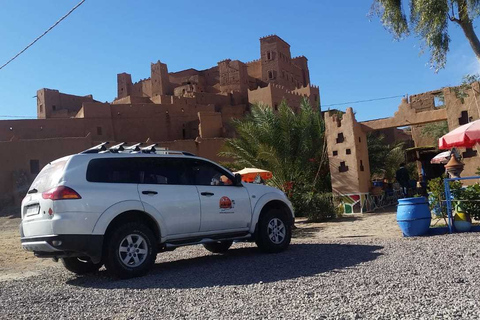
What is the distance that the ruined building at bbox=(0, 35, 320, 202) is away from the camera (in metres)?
34.7

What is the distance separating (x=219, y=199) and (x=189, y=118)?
39.2 metres

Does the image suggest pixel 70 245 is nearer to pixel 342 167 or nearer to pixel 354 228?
pixel 354 228

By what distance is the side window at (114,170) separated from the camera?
6574 mm

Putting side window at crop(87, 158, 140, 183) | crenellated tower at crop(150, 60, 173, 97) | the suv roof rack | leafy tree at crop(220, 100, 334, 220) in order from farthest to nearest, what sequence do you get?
crenellated tower at crop(150, 60, 173, 97)
leafy tree at crop(220, 100, 334, 220)
the suv roof rack
side window at crop(87, 158, 140, 183)

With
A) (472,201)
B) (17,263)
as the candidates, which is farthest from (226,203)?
(17,263)

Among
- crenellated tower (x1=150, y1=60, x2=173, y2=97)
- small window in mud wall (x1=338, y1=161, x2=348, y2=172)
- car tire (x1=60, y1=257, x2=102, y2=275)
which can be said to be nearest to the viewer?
car tire (x1=60, y1=257, x2=102, y2=275)

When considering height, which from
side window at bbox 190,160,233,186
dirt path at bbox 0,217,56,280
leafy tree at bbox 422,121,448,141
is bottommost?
dirt path at bbox 0,217,56,280

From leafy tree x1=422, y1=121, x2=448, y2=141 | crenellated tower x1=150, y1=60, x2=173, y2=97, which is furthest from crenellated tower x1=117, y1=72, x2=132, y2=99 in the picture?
leafy tree x1=422, y1=121, x2=448, y2=141

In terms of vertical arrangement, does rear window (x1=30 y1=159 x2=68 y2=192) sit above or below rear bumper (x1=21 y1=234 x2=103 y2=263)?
above

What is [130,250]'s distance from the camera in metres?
6.50

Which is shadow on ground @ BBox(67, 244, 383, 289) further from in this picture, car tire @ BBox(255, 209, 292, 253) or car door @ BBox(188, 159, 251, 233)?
car door @ BBox(188, 159, 251, 233)

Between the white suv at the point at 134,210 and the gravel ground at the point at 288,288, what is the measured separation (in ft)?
1.49

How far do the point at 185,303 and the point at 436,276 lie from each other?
281 centimetres

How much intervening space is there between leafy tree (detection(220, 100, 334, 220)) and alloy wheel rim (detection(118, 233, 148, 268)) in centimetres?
973
